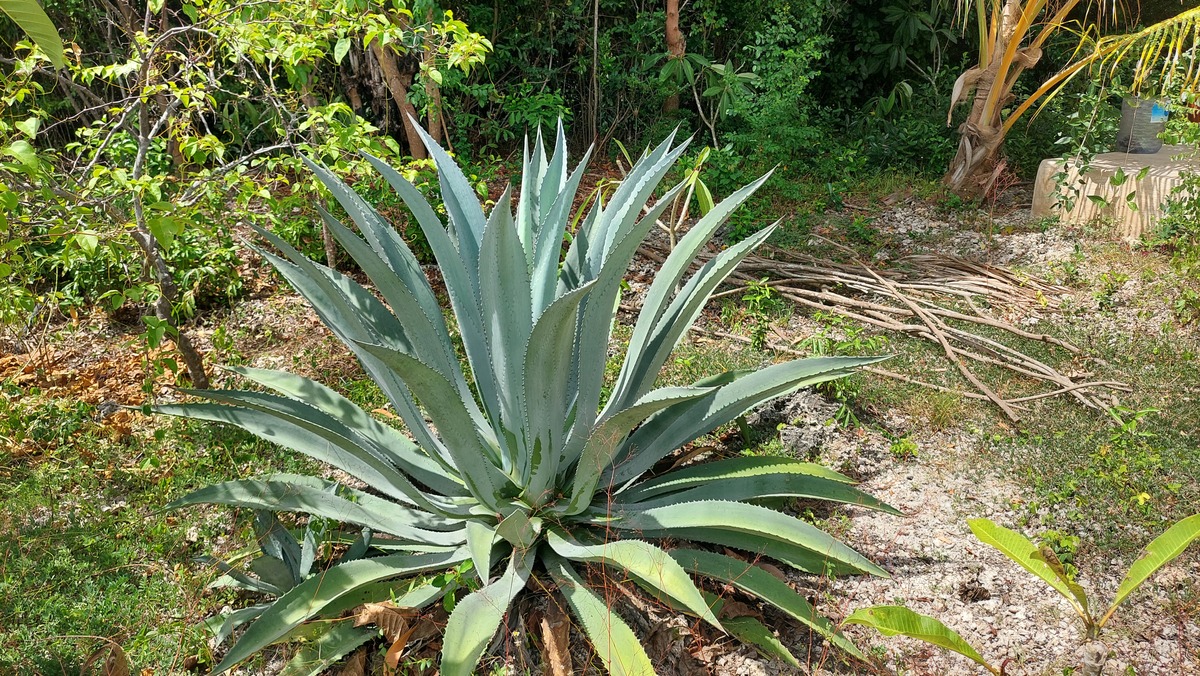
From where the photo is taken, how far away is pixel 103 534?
260cm

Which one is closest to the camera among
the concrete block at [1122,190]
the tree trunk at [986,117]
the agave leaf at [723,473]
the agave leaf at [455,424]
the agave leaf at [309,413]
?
the agave leaf at [455,424]

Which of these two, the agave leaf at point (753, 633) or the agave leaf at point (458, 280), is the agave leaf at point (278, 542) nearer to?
the agave leaf at point (458, 280)

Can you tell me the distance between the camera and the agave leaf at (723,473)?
2434mm

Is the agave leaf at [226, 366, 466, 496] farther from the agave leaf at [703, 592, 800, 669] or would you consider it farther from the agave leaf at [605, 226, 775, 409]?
the agave leaf at [703, 592, 800, 669]

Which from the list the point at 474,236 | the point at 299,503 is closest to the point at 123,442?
the point at 299,503

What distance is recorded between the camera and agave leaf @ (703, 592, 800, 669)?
2129 mm

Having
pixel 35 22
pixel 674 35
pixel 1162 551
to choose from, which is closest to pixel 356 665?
pixel 35 22

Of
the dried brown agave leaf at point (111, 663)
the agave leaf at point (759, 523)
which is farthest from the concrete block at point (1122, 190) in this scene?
the dried brown agave leaf at point (111, 663)

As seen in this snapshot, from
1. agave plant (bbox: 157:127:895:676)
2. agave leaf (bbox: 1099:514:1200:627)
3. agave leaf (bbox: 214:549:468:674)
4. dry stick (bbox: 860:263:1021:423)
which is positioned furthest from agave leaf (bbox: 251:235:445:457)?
dry stick (bbox: 860:263:1021:423)

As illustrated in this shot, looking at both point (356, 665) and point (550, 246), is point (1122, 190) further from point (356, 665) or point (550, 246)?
point (356, 665)

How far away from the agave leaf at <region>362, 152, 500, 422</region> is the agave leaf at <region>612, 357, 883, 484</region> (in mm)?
437

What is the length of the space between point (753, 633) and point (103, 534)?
1953mm

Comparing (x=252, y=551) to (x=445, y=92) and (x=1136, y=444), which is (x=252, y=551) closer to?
(x=1136, y=444)

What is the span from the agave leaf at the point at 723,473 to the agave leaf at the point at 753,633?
34cm
